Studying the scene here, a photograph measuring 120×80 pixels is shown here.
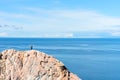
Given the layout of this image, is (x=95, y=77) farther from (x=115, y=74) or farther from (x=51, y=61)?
(x=51, y=61)

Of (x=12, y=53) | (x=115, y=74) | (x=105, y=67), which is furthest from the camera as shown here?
(x=105, y=67)

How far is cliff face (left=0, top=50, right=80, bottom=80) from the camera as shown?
118ft

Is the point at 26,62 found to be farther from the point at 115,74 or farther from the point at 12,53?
the point at 115,74

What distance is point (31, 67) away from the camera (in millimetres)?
37156

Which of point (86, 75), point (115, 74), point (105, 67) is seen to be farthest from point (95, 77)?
point (105, 67)

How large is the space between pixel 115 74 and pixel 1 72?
267 feet

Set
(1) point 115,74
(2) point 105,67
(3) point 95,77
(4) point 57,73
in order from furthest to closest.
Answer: (2) point 105,67 < (1) point 115,74 < (3) point 95,77 < (4) point 57,73

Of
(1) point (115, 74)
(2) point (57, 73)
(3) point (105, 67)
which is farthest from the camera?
(3) point (105, 67)

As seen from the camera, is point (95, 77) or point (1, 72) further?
point (95, 77)

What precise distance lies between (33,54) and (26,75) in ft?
7.67

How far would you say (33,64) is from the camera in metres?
37.2

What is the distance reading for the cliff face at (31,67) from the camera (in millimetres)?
36072

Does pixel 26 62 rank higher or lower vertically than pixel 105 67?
higher

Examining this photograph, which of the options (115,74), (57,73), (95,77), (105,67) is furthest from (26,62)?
(105,67)
